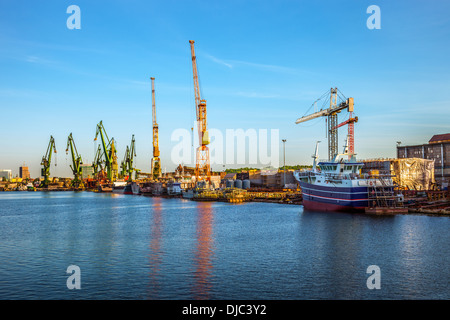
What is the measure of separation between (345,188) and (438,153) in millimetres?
104972

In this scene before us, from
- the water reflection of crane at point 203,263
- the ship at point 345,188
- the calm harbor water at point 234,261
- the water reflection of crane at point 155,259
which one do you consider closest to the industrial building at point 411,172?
the ship at point 345,188

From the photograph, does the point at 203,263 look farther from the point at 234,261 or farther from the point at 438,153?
the point at 438,153

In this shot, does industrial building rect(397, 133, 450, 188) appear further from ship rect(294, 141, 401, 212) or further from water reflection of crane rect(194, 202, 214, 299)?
water reflection of crane rect(194, 202, 214, 299)

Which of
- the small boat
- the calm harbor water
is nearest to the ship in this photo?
the calm harbor water

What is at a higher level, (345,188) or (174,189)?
(345,188)

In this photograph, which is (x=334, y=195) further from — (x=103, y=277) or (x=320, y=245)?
(x=103, y=277)

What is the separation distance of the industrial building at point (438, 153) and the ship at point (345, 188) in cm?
8253

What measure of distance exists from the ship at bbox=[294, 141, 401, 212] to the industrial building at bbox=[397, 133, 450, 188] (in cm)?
8253

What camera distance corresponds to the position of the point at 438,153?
14912cm

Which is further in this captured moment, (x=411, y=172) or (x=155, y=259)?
(x=411, y=172)

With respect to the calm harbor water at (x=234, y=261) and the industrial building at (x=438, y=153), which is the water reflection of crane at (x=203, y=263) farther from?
the industrial building at (x=438, y=153)

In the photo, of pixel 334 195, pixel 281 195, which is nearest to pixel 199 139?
pixel 281 195

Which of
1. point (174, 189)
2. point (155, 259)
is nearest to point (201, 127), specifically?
point (174, 189)
